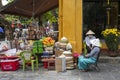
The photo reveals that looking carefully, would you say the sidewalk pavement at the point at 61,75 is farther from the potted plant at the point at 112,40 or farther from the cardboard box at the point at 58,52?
the potted plant at the point at 112,40

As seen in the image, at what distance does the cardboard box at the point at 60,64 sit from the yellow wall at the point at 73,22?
1821mm

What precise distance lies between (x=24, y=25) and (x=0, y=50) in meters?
32.0

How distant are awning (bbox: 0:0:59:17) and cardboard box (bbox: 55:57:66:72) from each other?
17.3 feet

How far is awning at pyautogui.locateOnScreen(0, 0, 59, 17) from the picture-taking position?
1856cm

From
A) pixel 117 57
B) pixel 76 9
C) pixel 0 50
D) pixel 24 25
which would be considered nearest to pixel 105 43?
pixel 117 57

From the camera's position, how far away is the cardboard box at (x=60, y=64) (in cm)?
1355

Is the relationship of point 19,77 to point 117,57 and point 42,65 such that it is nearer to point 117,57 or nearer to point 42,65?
point 42,65

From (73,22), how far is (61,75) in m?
3.05

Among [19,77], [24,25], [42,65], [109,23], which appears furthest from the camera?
[24,25]

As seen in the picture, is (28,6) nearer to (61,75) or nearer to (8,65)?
(8,65)

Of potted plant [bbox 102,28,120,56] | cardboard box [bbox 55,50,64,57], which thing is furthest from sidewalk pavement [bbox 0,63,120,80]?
potted plant [bbox 102,28,120,56]

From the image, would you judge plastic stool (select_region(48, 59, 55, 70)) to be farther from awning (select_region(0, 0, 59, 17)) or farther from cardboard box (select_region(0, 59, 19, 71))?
awning (select_region(0, 0, 59, 17))

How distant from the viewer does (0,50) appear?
1554 centimetres

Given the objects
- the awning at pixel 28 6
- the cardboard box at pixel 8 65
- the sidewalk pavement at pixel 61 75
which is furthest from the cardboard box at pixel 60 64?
the awning at pixel 28 6
